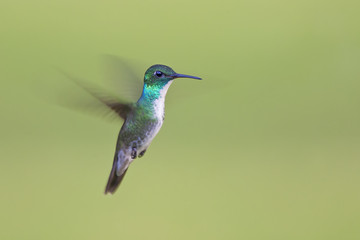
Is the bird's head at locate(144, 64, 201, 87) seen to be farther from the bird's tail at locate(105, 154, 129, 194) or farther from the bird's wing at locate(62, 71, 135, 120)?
the bird's tail at locate(105, 154, 129, 194)

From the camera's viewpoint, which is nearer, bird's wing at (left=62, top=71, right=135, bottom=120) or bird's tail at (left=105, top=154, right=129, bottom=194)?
bird's wing at (left=62, top=71, right=135, bottom=120)

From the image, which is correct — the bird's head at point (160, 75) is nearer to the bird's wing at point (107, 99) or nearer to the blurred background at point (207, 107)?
the bird's wing at point (107, 99)

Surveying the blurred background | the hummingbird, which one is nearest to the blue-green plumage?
the hummingbird

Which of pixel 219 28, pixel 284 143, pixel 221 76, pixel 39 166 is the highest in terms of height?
pixel 219 28

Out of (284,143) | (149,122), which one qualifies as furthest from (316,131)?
(149,122)

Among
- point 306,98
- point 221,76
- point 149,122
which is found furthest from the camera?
point 306,98

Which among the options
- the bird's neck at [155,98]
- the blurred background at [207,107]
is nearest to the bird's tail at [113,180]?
the bird's neck at [155,98]

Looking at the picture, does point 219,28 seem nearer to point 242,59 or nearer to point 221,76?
point 242,59

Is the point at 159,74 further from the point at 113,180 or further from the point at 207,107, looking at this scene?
the point at 207,107
